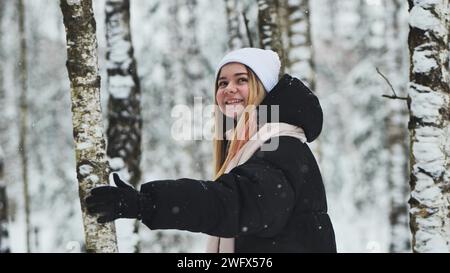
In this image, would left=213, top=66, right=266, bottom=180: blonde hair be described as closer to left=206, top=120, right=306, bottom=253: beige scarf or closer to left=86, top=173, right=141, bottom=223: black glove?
left=206, top=120, right=306, bottom=253: beige scarf

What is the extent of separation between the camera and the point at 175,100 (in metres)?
20.0

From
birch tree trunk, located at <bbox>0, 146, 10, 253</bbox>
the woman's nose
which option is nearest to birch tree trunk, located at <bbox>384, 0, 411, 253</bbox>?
birch tree trunk, located at <bbox>0, 146, 10, 253</bbox>

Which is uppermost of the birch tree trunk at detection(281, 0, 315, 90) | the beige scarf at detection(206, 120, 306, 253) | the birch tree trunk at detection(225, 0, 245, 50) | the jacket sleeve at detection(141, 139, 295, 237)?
the birch tree trunk at detection(225, 0, 245, 50)

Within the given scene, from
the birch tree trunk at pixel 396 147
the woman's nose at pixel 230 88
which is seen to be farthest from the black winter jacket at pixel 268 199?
the birch tree trunk at pixel 396 147

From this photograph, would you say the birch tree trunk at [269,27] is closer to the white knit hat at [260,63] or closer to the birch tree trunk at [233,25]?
the birch tree trunk at [233,25]

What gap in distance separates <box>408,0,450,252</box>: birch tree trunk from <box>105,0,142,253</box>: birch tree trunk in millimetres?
4041

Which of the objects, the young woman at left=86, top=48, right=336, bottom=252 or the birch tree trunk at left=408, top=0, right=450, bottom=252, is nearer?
the young woman at left=86, top=48, right=336, bottom=252

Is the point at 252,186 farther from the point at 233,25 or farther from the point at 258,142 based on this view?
the point at 233,25

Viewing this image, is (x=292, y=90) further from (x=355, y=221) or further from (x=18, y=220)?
A: (x=18, y=220)

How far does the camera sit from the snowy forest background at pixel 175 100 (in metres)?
14.7

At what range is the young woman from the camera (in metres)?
2.71

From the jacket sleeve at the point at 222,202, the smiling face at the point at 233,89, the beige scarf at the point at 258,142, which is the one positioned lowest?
the jacket sleeve at the point at 222,202

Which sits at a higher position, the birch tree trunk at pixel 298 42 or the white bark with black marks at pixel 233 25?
the white bark with black marks at pixel 233 25

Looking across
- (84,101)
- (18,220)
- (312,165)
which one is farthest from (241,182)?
(18,220)
